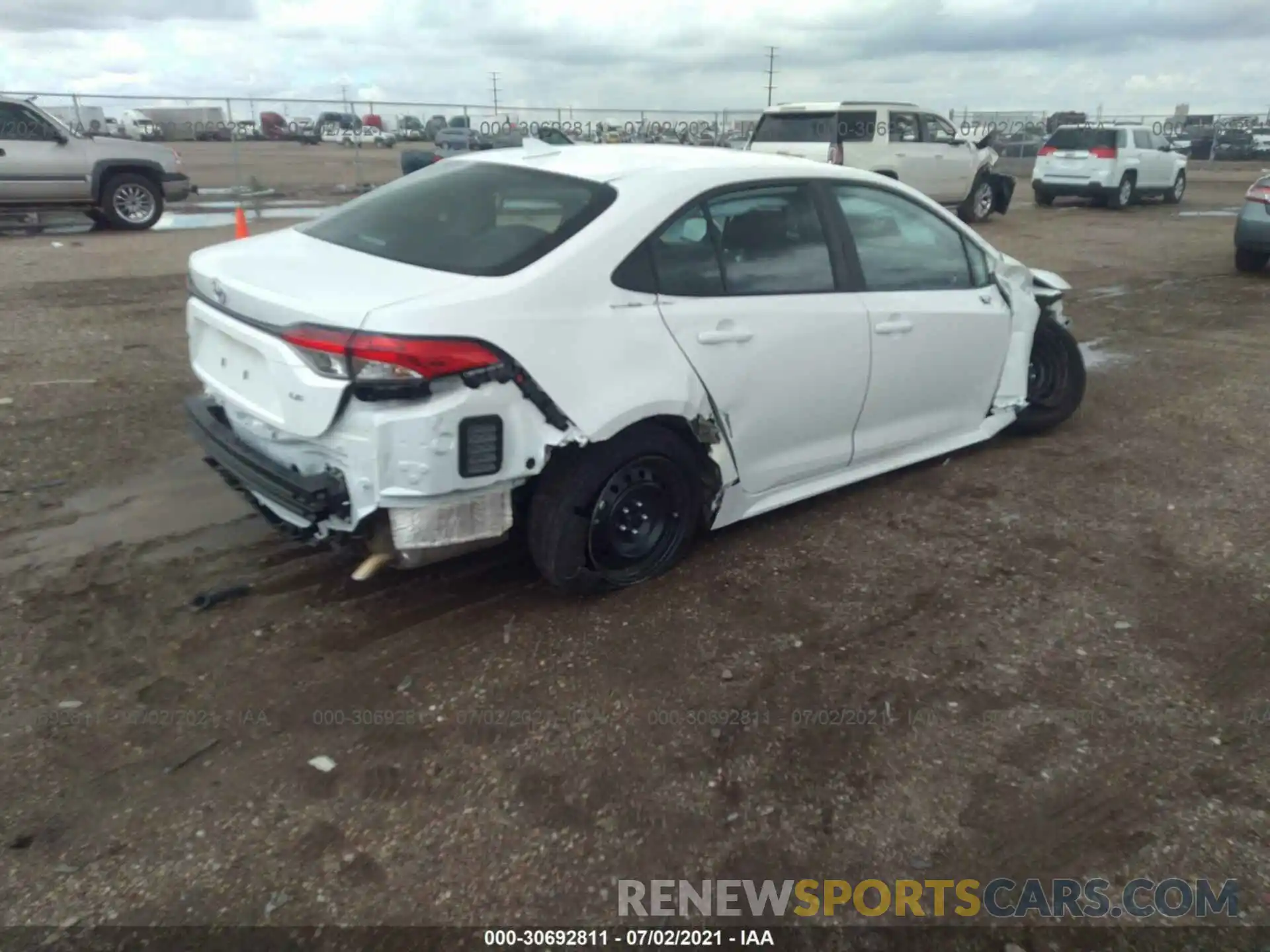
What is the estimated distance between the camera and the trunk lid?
310 cm

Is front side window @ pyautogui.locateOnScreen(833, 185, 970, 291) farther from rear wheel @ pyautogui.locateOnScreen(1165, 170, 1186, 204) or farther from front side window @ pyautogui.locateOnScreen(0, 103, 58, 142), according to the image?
rear wheel @ pyautogui.locateOnScreen(1165, 170, 1186, 204)

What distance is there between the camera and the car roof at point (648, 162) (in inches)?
152

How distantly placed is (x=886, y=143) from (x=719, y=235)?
14340mm

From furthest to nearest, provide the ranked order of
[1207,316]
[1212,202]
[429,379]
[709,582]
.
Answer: [1212,202]
[1207,316]
[709,582]
[429,379]

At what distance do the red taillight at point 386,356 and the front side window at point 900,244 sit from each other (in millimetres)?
2036

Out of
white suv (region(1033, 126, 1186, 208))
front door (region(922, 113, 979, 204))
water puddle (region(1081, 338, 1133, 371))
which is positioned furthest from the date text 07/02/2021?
white suv (region(1033, 126, 1186, 208))

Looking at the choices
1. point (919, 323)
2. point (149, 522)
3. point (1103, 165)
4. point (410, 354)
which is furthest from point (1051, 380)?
point (1103, 165)

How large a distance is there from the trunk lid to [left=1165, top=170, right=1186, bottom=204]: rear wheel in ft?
76.6

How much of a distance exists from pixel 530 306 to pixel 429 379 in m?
0.45

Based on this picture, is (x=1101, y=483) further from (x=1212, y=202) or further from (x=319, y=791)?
(x=1212, y=202)

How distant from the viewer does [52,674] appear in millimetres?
3230

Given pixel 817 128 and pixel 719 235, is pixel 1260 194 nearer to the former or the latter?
pixel 817 128

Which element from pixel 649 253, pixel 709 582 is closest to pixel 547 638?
pixel 709 582

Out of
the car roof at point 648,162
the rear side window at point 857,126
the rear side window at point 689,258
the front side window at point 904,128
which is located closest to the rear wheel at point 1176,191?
the front side window at point 904,128
